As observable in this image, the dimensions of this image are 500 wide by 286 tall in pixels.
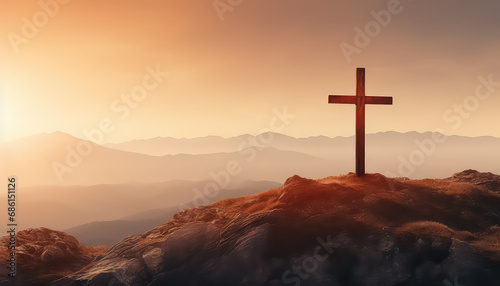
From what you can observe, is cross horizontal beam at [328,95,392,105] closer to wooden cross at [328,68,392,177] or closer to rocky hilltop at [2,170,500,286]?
wooden cross at [328,68,392,177]

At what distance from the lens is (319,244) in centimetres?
1564

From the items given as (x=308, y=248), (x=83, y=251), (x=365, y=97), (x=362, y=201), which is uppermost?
(x=365, y=97)

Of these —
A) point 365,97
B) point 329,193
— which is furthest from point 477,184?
point 329,193

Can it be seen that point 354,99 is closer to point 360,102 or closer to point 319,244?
point 360,102

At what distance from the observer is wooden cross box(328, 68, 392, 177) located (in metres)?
21.2

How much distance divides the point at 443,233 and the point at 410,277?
267 cm

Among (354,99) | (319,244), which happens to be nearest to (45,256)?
(319,244)

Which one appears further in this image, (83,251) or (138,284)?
(83,251)

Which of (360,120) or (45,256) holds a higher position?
(360,120)

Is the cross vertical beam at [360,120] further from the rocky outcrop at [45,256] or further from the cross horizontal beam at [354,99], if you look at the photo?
the rocky outcrop at [45,256]

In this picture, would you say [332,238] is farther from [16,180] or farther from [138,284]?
[16,180]

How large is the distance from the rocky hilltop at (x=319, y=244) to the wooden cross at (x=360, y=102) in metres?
0.94

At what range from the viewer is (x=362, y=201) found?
721 inches

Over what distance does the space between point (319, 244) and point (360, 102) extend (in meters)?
8.70
